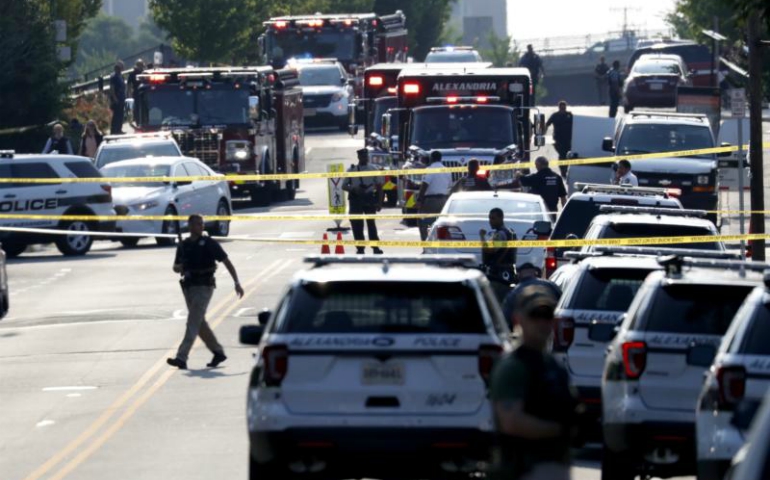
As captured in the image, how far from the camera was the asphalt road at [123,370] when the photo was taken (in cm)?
1436

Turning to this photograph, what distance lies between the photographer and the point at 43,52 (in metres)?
45.0

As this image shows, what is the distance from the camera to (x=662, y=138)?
34750 millimetres

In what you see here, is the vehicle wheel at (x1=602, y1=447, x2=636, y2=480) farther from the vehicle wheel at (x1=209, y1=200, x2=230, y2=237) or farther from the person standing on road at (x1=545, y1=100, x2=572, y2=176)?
the person standing on road at (x1=545, y1=100, x2=572, y2=176)

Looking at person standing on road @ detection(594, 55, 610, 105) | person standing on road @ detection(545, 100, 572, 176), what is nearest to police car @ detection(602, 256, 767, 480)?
person standing on road @ detection(545, 100, 572, 176)

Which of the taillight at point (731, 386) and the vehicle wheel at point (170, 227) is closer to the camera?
the taillight at point (731, 386)

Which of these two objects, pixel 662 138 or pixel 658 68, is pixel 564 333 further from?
pixel 658 68

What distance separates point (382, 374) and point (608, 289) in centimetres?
384

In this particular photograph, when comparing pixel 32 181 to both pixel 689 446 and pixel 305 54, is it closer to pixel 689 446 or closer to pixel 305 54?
pixel 689 446

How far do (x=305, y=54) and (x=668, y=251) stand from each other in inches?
1771

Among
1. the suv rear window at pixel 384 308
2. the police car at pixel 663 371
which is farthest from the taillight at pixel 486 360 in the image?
the police car at pixel 663 371

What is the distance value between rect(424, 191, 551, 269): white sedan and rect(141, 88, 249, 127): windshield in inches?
634

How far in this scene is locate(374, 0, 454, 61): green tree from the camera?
294 ft

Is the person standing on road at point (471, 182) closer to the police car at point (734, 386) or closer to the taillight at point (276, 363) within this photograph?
the taillight at point (276, 363)

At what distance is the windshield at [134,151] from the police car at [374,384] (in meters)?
25.7
